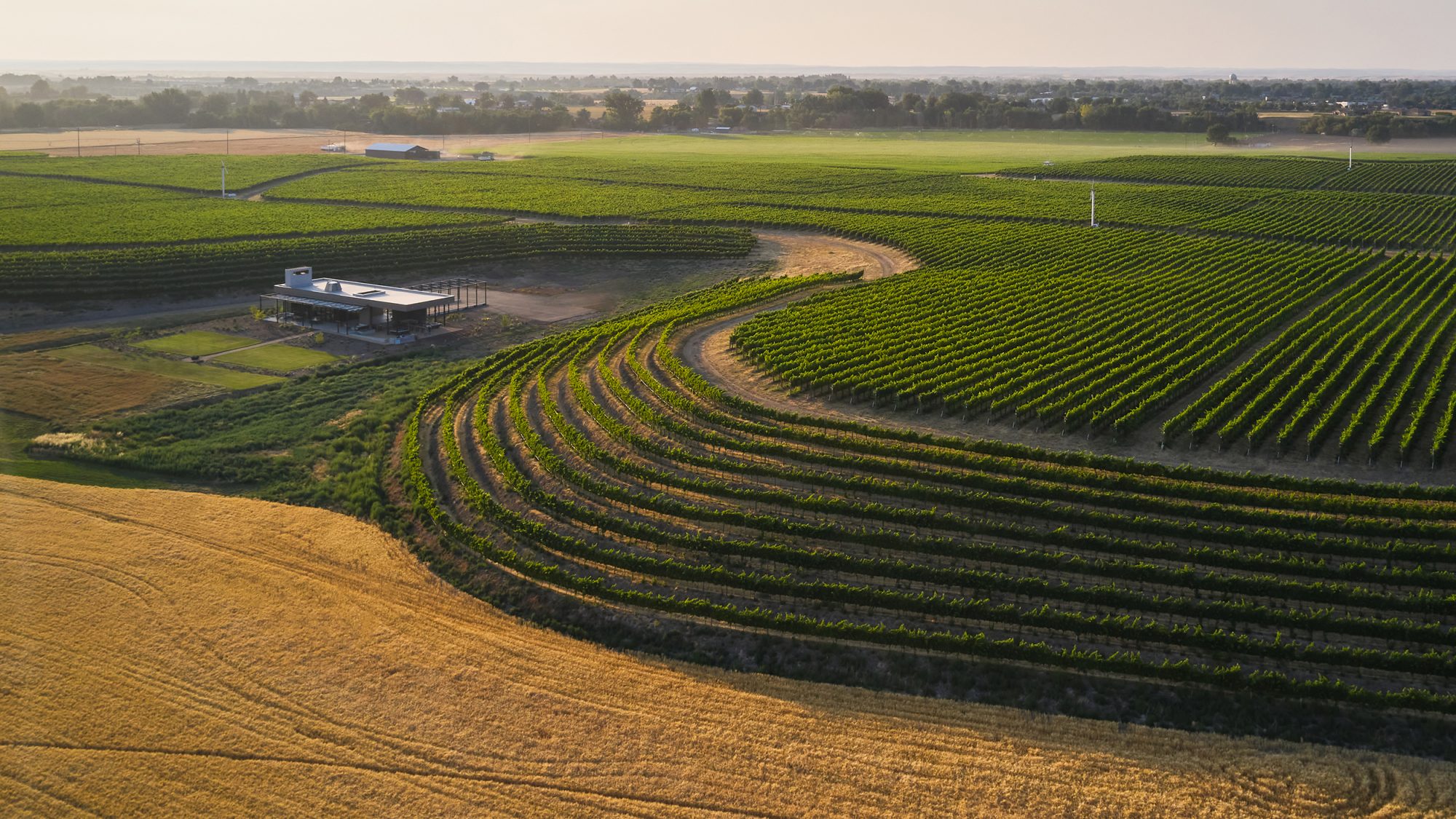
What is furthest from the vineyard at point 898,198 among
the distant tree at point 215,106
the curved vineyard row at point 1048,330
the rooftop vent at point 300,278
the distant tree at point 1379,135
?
the distant tree at point 215,106

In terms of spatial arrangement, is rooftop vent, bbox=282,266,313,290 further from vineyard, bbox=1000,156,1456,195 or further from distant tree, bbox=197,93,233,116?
distant tree, bbox=197,93,233,116

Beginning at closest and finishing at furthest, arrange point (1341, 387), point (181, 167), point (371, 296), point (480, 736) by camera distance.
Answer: point (480, 736), point (1341, 387), point (371, 296), point (181, 167)

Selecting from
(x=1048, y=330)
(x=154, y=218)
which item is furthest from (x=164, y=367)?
(x=154, y=218)

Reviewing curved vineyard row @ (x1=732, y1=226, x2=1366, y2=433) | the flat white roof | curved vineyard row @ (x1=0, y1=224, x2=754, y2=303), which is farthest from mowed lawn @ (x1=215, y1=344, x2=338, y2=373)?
curved vineyard row @ (x1=732, y1=226, x2=1366, y2=433)

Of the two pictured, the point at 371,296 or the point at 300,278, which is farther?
the point at 300,278

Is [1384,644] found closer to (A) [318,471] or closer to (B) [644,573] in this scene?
(B) [644,573]

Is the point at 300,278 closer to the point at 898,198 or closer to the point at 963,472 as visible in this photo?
the point at 963,472
